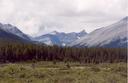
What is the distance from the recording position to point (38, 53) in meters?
155

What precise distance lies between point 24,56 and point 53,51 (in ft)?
63.4

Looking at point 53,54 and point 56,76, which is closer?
point 56,76

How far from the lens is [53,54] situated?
160m

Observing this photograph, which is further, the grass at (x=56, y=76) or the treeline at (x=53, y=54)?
the treeline at (x=53, y=54)

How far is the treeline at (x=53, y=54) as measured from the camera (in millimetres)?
145387

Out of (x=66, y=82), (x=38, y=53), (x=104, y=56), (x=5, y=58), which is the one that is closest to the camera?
(x=66, y=82)

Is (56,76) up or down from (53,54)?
down

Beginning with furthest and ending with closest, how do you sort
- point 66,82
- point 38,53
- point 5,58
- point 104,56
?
1. point 104,56
2. point 38,53
3. point 5,58
4. point 66,82

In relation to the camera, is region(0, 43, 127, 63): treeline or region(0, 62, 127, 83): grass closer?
region(0, 62, 127, 83): grass

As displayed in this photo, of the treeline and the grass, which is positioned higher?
the treeline

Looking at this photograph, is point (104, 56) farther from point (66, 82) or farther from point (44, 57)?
point (66, 82)

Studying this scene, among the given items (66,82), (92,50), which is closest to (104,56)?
(92,50)

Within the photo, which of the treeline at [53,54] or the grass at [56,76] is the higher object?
the treeline at [53,54]

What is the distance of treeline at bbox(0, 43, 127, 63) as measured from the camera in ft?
477
